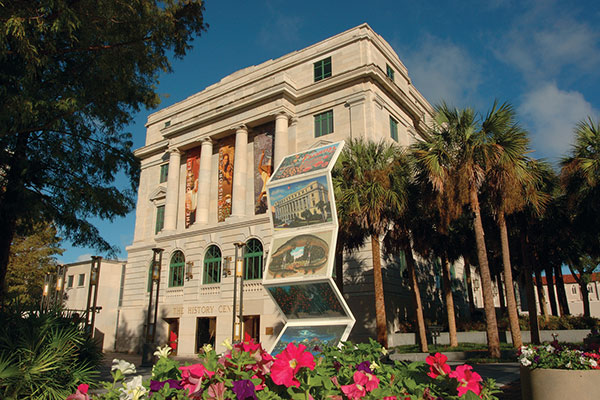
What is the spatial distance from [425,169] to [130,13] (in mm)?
14366

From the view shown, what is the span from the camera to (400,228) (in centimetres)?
2506

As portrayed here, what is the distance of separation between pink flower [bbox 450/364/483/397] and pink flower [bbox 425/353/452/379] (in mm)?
90

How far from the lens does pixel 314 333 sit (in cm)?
1756

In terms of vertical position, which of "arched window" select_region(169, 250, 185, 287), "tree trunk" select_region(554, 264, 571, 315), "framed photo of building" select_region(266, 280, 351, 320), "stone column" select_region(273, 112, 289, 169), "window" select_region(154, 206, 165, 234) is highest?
"stone column" select_region(273, 112, 289, 169)

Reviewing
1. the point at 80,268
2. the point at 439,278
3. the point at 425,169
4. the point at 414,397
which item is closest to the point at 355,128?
the point at 425,169

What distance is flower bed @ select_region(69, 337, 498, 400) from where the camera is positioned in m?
2.73

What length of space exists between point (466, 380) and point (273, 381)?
1.37 m

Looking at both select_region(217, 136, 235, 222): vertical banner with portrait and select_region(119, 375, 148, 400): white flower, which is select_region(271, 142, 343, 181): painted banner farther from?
select_region(217, 136, 235, 222): vertical banner with portrait

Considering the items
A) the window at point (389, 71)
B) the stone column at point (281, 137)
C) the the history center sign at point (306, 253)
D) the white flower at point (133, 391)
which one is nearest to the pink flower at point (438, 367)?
the white flower at point (133, 391)

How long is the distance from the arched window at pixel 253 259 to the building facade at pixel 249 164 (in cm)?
8

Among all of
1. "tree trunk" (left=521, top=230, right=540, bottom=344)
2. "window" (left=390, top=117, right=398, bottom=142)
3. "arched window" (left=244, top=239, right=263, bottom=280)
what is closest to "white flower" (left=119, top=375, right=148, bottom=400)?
"tree trunk" (left=521, top=230, right=540, bottom=344)

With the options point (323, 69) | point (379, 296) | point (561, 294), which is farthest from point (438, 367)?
point (561, 294)

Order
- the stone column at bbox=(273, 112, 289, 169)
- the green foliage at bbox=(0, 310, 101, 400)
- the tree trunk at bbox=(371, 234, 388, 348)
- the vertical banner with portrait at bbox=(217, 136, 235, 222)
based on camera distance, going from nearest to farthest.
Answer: the green foliage at bbox=(0, 310, 101, 400), the tree trunk at bbox=(371, 234, 388, 348), the stone column at bbox=(273, 112, 289, 169), the vertical banner with portrait at bbox=(217, 136, 235, 222)

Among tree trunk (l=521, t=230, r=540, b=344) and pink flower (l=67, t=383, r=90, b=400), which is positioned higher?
tree trunk (l=521, t=230, r=540, b=344)
